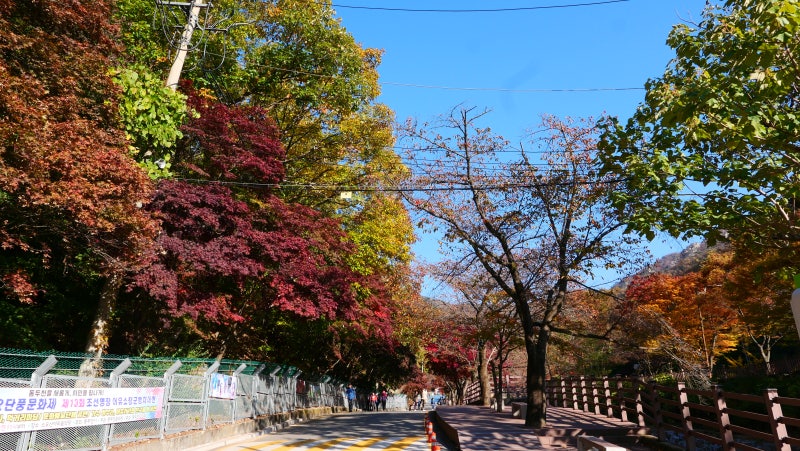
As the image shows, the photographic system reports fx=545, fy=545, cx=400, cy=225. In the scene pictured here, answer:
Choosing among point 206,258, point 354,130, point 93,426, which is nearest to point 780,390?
point 354,130

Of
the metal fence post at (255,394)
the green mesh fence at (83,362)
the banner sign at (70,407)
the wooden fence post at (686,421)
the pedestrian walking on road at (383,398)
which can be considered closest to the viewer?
the banner sign at (70,407)

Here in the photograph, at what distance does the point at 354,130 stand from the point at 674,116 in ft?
51.5

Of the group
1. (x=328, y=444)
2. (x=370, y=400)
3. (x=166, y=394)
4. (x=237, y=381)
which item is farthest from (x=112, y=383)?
(x=370, y=400)

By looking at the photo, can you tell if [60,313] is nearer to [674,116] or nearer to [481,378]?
[674,116]

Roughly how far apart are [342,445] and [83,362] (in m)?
6.05

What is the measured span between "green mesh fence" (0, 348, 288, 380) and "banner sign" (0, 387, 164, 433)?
20.4 inches

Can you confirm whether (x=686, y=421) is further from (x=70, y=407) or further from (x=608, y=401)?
(x=70, y=407)

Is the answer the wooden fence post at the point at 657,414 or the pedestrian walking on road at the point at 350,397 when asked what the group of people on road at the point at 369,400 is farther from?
the wooden fence post at the point at 657,414

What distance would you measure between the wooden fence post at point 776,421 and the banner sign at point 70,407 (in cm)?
1070

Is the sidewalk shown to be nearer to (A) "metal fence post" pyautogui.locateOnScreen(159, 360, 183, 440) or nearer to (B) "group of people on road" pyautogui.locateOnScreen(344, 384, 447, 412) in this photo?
(A) "metal fence post" pyautogui.locateOnScreen(159, 360, 183, 440)

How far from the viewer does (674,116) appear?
8.68 metres

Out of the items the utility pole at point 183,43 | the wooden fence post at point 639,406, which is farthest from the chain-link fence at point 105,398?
the wooden fence post at point 639,406

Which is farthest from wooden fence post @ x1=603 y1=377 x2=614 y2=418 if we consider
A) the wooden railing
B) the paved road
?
the paved road

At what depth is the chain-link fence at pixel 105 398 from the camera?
7.61m
